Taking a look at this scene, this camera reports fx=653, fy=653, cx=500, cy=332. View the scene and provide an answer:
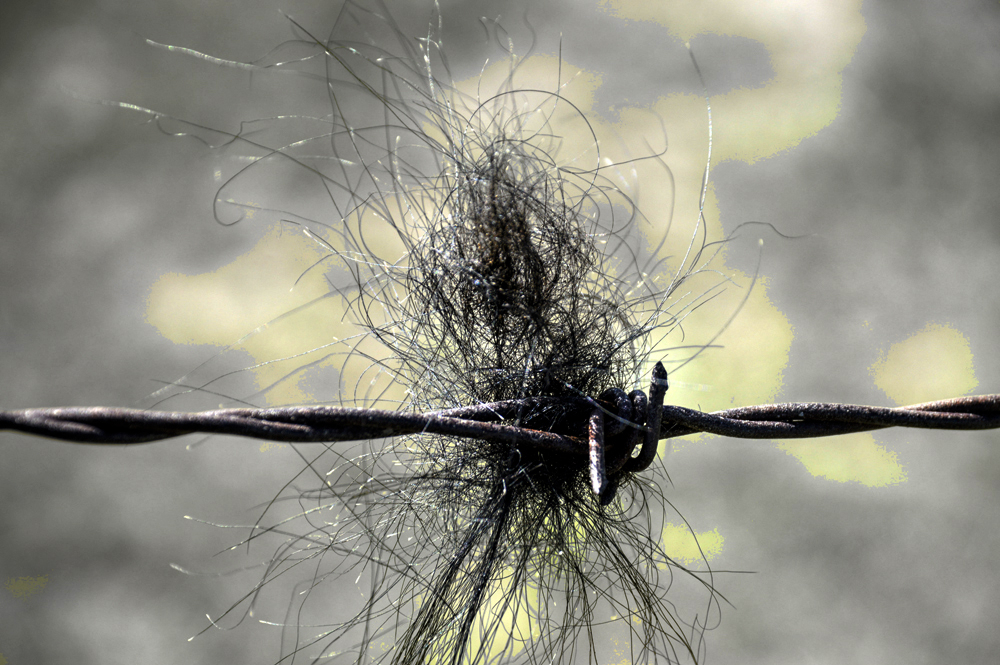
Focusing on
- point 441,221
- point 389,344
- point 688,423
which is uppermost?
point 441,221

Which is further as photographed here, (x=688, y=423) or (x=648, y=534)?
(x=648, y=534)

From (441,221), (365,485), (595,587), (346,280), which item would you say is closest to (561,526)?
(595,587)

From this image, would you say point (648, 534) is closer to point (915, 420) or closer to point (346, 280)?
point (915, 420)

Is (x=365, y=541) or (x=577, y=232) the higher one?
(x=577, y=232)

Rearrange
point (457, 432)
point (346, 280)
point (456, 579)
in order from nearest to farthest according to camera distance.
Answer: point (457, 432) → point (456, 579) → point (346, 280)

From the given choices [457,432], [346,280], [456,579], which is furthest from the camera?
[346,280]

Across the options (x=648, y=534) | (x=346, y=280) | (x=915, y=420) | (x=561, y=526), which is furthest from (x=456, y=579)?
(x=346, y=280)
